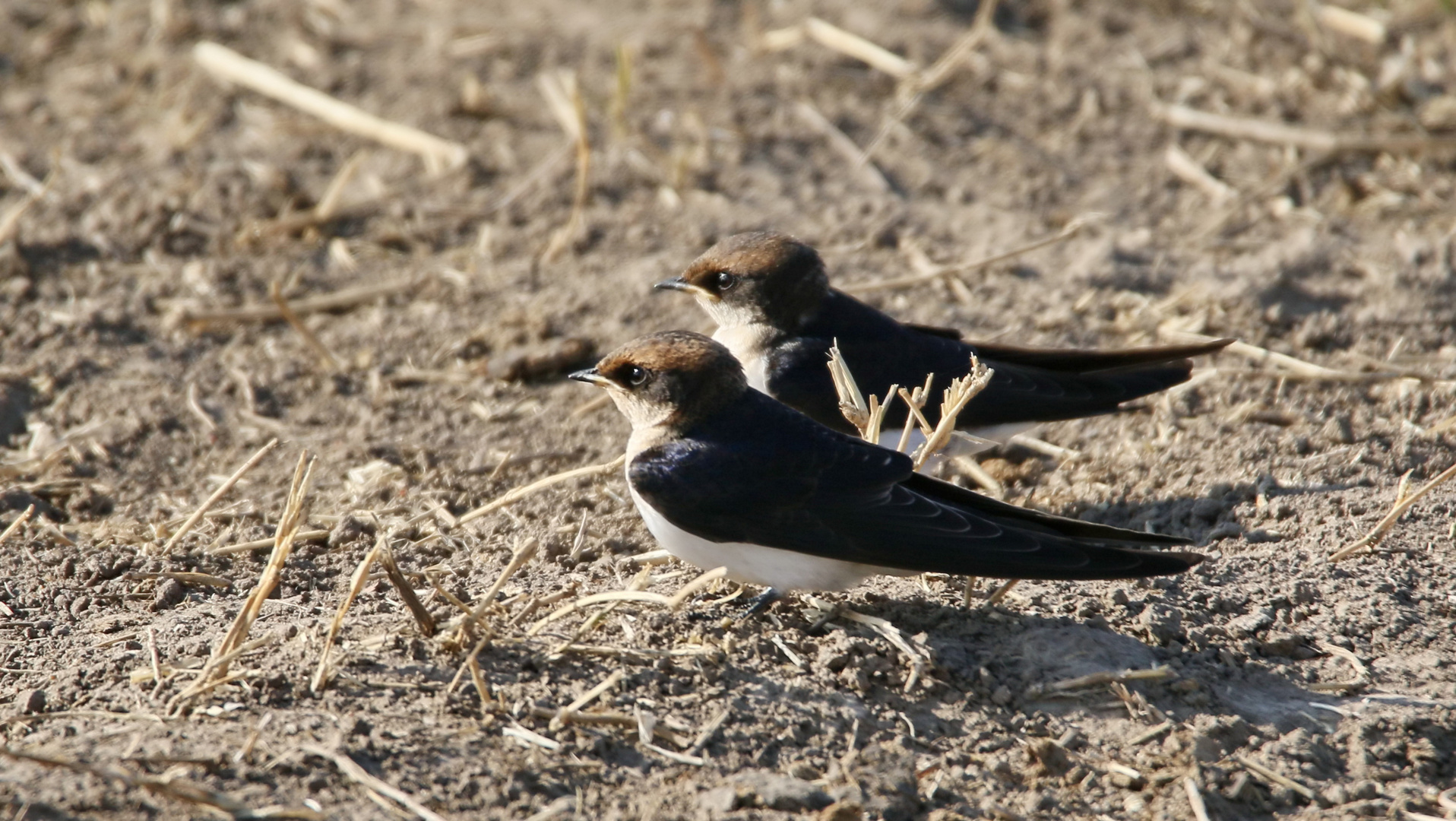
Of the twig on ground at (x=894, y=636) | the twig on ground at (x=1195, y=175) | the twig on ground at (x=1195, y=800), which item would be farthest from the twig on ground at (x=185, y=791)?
the twig on ground at (x=1195, y=175)

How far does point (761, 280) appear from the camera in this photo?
5.21 meters

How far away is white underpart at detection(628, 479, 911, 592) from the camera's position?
409 cm

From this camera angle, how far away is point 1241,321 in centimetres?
605

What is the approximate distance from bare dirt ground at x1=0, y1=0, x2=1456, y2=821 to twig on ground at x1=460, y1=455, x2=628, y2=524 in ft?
0.33

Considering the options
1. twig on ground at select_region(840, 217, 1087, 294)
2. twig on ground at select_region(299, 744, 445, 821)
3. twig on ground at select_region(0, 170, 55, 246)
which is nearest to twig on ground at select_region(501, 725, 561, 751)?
twig on ground at select_region(299, 744, 445, 821)

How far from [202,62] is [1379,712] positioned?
6.88 meters

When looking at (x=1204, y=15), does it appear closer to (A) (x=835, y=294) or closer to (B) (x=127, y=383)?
(A) (x=835, y=294)

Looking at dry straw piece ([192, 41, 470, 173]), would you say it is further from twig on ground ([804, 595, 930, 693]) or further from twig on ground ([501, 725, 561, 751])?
twig on ground ([501, 725, 561, 751])

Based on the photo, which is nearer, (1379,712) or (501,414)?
(1379,712)

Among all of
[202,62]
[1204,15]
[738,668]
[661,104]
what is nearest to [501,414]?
[738,668]

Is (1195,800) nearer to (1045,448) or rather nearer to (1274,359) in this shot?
(1045,448)

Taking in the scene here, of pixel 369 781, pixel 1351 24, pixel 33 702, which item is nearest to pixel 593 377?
pixel 369 781

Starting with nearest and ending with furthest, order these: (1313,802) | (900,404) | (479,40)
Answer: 1. (1313,802)
2. (900,404)
3. (479,40)

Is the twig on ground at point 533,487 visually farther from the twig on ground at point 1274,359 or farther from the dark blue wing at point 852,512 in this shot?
the twig on ground at point 1274,359
